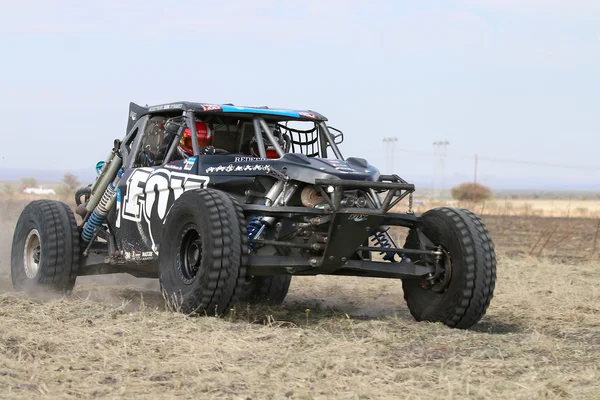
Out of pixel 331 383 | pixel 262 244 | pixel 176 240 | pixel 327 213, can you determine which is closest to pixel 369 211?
pixel 327 213

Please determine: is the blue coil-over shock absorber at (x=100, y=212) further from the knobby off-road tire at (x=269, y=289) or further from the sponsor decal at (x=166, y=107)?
the knobby off-road tire at (x=269, y=289)

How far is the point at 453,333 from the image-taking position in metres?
7.54

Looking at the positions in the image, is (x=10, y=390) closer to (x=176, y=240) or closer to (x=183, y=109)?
(x=176, y=240)

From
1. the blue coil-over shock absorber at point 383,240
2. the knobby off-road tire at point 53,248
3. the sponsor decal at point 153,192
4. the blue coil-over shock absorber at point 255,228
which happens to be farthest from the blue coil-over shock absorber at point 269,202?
the knobby off-road tire at point 53,248

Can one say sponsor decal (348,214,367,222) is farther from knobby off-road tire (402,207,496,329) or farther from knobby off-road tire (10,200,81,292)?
knobby off-road tire (10,200,81,292)

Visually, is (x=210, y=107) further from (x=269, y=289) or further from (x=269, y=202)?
(x=269, y=289)

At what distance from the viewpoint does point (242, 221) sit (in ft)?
24.8

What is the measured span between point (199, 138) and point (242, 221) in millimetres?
1928

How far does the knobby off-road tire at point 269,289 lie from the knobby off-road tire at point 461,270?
8.00 ft

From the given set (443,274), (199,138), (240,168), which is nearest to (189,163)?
(199,138)

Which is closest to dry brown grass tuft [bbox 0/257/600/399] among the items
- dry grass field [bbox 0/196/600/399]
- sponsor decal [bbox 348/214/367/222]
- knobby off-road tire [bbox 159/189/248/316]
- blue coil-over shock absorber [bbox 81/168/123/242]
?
dry grass field [bbox 0/196/600/399]

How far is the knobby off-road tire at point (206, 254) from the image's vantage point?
743 centimetres

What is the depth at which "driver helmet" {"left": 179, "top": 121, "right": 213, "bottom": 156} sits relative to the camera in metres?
9.12

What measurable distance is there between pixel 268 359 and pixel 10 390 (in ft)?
5.74
